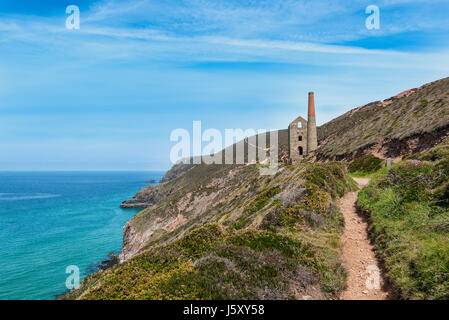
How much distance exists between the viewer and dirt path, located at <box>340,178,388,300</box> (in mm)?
7227

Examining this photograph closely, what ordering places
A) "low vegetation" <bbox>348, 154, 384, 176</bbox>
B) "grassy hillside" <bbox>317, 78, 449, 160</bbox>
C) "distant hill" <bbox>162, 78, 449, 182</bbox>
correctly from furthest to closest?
"grassy hillside" <bbox>317, 78, 449, 160</bbox> → "distant hill" <bbox>162, 78, 449, 182</bbox> → "low vegetation" <bbox>348, 154, 384, 176</bbox>

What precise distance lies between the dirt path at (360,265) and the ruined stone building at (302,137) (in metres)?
27.4

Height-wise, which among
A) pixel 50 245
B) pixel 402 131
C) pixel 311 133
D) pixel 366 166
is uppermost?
pixel 311 133

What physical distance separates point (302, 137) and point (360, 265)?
33364mm


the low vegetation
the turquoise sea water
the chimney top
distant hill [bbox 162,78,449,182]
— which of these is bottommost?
the turquoise sea water

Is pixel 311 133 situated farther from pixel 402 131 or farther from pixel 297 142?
pixel 402 131

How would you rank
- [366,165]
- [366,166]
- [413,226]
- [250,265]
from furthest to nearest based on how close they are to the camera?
1. [366,165]
2. [366,166]
3. [413,226]
4. [250,265]

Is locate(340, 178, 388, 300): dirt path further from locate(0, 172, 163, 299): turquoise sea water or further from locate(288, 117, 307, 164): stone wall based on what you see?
locate(0, 172, 163, 299): turquoise sea water

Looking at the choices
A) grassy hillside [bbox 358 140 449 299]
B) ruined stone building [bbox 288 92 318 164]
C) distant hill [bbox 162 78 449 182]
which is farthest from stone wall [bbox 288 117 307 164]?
grassy hillside [bbox 358 140 449 299]

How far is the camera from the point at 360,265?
877cm

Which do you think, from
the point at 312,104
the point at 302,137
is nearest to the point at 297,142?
the point at 302,137

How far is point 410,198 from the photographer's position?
37.7 feet

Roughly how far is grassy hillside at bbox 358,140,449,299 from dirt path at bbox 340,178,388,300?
0.40 m
